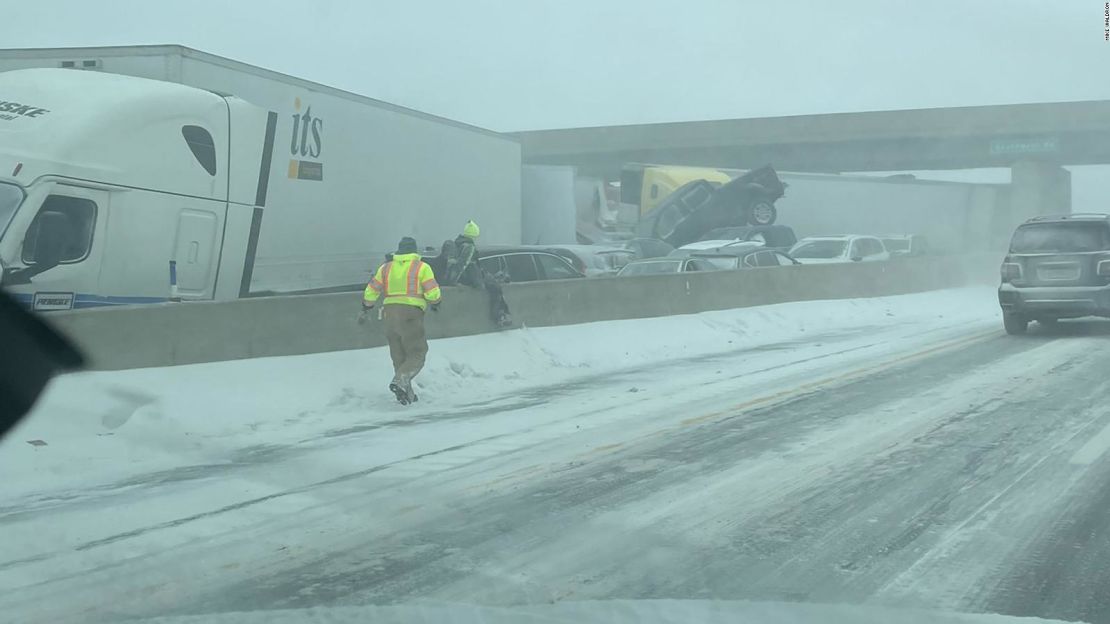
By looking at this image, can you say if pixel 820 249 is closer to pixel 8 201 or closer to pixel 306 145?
pixel 306 145

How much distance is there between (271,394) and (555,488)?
15.7 feet

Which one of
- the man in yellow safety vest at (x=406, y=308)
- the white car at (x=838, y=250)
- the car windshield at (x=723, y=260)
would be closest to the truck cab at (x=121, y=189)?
the man in yellow safety vest at (x=406, y=308)

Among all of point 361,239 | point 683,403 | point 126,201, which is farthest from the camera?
point 361,239

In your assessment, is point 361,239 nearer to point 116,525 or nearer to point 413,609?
point 116,525

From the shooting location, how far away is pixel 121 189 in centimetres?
1302

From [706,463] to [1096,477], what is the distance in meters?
2.61

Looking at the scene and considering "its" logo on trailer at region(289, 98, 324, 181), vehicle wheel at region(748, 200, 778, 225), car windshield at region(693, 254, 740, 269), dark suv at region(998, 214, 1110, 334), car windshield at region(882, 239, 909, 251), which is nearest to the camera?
dark suv at region(998, 214, 1110, 334)

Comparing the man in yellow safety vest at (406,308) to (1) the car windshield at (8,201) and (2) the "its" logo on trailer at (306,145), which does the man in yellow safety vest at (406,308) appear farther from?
(2) the "its" logo on trailer at (306,145)

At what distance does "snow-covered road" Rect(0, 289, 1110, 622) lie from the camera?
5.60 meters

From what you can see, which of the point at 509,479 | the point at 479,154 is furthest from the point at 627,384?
the point at 479,154

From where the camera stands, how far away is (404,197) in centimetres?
1970

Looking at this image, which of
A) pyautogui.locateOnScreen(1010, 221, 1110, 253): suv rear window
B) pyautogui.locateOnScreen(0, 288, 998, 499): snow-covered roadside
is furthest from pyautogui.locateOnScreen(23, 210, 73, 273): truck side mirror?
pyautogui.locateOnScreen(1010, 221, 1110, 253): suv rear window

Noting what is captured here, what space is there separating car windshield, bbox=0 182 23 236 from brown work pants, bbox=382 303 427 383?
3.92m

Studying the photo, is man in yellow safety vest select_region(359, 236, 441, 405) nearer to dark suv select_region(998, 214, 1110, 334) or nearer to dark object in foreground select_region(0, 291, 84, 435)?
dark object in foreground select_region(0, 291, 84, 435)
